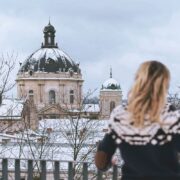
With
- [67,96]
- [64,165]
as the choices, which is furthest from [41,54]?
[64,165]

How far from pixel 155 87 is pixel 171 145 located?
413 mm

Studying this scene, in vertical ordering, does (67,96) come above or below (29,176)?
above

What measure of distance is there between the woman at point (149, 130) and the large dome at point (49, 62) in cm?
A: 13007

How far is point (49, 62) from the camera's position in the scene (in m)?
136

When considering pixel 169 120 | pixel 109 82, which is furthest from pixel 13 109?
pixel 109 82

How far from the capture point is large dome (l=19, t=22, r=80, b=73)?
447ft

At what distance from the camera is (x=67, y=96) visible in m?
130

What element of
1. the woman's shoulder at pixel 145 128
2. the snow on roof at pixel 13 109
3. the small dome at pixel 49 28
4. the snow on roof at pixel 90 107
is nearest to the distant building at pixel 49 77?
the snow on roof at pixel 90 107

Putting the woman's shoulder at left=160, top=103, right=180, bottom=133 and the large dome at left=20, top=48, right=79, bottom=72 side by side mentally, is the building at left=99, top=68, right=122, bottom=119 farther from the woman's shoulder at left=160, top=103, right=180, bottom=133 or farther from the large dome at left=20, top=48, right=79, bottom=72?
the woman's shoulder at left=160, top=103, right=180, bottom=133

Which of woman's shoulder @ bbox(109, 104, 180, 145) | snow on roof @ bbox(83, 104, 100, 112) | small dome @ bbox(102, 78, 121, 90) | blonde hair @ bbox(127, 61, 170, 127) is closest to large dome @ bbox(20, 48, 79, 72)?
small dome @ bbox(102, 78, 121, 90)

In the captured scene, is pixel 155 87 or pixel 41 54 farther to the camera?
pixel 41 54

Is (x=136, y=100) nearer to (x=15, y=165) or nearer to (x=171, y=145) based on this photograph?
(x=171, y=145)

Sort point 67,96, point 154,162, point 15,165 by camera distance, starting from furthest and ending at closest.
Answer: point 67,96 < point 15,165 < point 154,162

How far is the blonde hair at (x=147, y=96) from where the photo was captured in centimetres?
519
